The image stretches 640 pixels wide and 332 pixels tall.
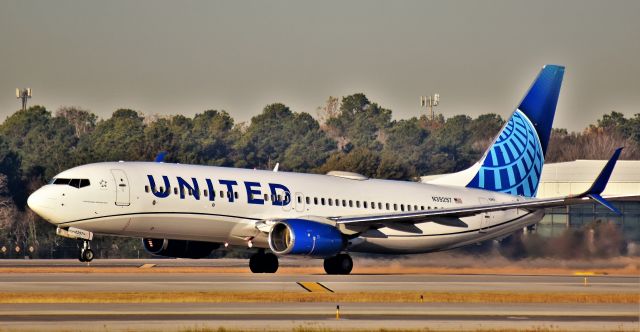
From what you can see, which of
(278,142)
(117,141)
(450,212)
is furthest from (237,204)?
(278,142)

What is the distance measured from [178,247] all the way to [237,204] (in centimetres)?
333

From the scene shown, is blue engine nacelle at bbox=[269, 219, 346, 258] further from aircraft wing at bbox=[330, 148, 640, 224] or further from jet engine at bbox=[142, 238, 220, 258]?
jet engine at bbox=[142, 238, 220, 258]

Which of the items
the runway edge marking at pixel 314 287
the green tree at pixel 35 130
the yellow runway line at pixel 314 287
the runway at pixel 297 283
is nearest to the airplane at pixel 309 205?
the runway at pixel 297 283

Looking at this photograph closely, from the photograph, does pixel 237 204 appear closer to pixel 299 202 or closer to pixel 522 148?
pixel 299 202

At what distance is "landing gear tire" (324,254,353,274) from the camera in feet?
171

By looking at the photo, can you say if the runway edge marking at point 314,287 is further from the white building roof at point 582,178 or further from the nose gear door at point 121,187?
the white building roof at point 582,178

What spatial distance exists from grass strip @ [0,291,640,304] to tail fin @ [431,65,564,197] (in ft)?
68.1

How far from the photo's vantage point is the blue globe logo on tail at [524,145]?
2334 inches

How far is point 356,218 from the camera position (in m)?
51.5

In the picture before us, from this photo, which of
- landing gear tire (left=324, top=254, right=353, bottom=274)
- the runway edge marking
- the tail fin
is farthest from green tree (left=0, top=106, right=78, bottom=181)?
the runway edge marking

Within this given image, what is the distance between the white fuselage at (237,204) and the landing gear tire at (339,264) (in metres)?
0.58

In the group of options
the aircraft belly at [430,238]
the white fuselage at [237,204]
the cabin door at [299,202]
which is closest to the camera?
the white fuselage at [237,204]

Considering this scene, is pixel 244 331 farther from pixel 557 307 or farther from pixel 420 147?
pixel 420 147

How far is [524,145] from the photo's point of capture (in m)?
59.9
